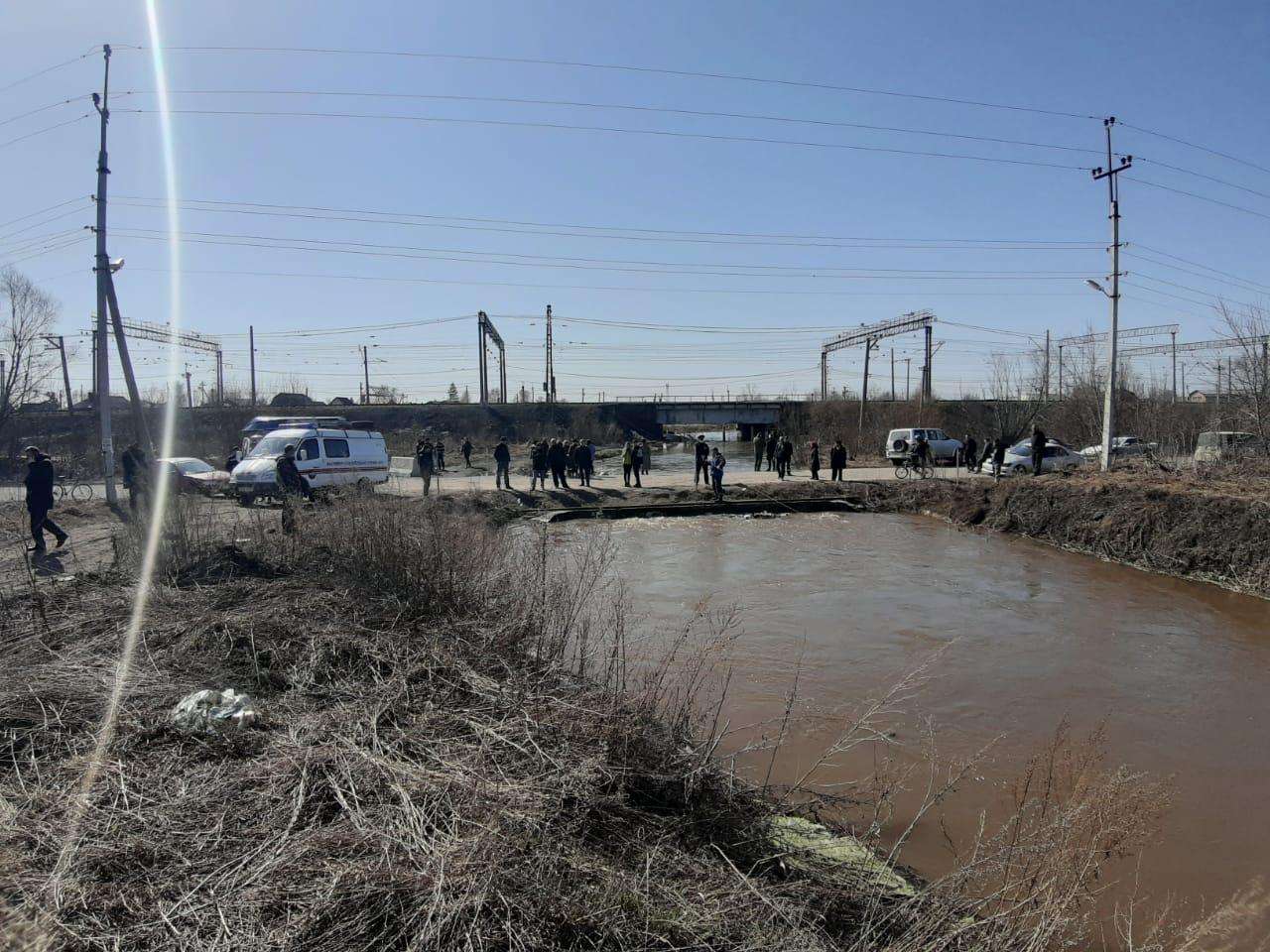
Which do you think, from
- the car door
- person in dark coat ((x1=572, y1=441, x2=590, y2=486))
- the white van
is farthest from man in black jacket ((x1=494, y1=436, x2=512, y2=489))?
the car door

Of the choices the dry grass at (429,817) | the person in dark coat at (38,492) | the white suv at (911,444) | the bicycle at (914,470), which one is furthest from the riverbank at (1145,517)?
the person in dark coat at (38,492)

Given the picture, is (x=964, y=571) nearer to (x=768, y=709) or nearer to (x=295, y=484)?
(x=768, y=709)

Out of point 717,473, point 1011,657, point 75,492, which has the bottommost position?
point 1011,657

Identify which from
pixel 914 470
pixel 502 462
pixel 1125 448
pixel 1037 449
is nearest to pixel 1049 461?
pixel 1125 448

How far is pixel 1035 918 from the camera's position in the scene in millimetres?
3496

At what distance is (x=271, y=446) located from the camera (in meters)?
19.4

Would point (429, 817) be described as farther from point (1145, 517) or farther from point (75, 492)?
point (75, 492)

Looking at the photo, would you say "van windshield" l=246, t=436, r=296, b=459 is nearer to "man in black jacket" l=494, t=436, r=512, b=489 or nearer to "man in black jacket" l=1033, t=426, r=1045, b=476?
"man in black jacket" l=494, t=436, r=512, b=489

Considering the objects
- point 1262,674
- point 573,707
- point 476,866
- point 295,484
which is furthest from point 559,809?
point 295,484

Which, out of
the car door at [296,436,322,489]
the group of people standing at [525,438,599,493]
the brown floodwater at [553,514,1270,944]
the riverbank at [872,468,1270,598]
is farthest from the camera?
the group of people standing at [525,438,599,493]

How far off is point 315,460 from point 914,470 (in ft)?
69.4

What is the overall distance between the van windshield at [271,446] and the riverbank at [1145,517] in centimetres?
1841

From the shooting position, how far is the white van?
18.1m

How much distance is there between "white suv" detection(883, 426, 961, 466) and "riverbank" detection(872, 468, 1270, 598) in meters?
10.4
